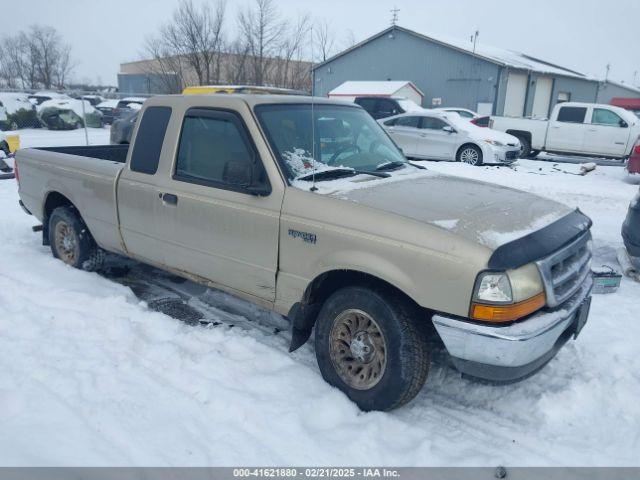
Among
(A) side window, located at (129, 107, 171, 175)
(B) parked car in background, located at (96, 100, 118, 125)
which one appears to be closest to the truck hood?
(A) side window, located at (129, 107, 171, 175)

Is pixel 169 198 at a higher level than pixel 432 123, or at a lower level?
lower

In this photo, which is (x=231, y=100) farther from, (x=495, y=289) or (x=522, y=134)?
(x=522, y=134)

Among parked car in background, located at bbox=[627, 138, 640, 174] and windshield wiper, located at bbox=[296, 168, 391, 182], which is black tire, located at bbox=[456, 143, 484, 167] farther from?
windshield wiper, located at bbox=[296, 168, 391, 182]

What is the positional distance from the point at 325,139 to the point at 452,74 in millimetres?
29292

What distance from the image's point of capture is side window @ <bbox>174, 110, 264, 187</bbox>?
3544mm

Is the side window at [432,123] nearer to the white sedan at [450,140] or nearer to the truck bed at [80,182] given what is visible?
the white sedan at [450,140]

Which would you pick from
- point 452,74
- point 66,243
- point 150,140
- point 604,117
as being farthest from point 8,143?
point 452,74

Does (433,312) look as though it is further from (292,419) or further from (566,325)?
(292,419)

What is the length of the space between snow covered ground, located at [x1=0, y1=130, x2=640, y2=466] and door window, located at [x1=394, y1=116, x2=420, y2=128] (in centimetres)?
1131

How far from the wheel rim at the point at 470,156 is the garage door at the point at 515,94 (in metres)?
17.2

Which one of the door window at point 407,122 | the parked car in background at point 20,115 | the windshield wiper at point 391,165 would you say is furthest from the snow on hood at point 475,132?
the parked car in background at point 20,115

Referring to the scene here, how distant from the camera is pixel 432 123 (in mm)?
15062

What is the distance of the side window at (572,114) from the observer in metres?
16.6

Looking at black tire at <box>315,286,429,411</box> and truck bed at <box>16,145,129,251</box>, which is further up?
truck bed at <box>16,145,129,251</box>
